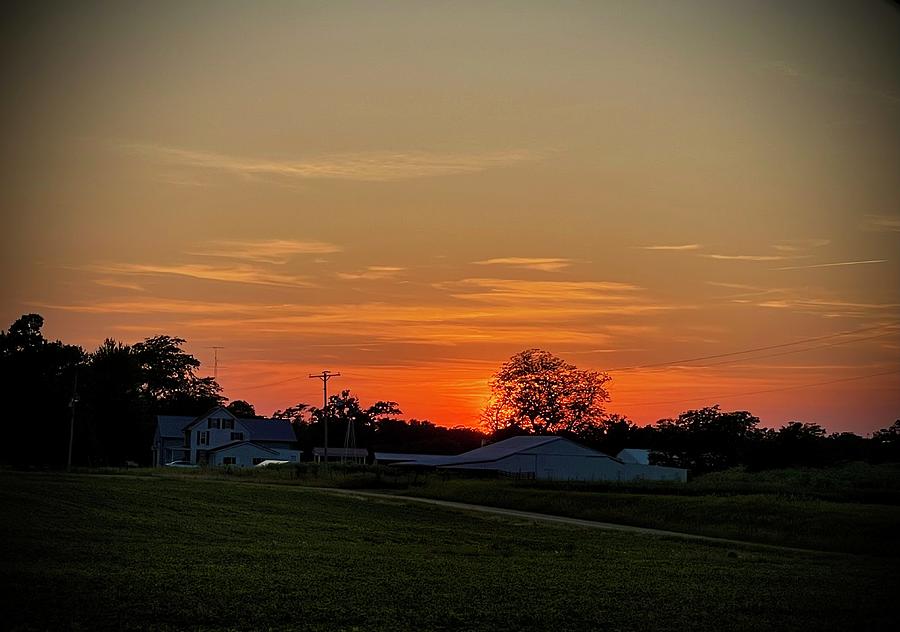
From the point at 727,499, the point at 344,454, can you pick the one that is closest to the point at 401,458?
the point at 344,454

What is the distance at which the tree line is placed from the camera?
5738 centimetres

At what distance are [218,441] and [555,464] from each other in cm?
3678

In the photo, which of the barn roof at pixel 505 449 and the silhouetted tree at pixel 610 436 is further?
the silhouetted tree at pixel 610 436

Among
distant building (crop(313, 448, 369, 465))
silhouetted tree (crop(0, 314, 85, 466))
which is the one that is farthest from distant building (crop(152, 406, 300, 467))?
silhouetted tree (crop(0, 314, 85, 466))

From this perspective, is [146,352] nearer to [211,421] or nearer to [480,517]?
[211,421]

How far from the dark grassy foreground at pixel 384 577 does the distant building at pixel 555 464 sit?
33388 millimetres

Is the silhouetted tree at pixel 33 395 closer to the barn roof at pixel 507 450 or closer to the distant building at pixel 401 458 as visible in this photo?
the barn roof at pixel 507 450

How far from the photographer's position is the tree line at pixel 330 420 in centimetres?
5738

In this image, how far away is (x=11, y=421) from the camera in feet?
184

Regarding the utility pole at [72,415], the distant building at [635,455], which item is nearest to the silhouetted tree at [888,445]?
the distant building at [635,455]

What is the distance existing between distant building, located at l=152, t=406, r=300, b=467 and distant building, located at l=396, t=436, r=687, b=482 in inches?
1037

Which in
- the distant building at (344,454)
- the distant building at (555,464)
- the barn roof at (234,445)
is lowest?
the distant building at (555,464)

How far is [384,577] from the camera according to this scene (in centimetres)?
1573

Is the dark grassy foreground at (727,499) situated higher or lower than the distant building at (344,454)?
lower
